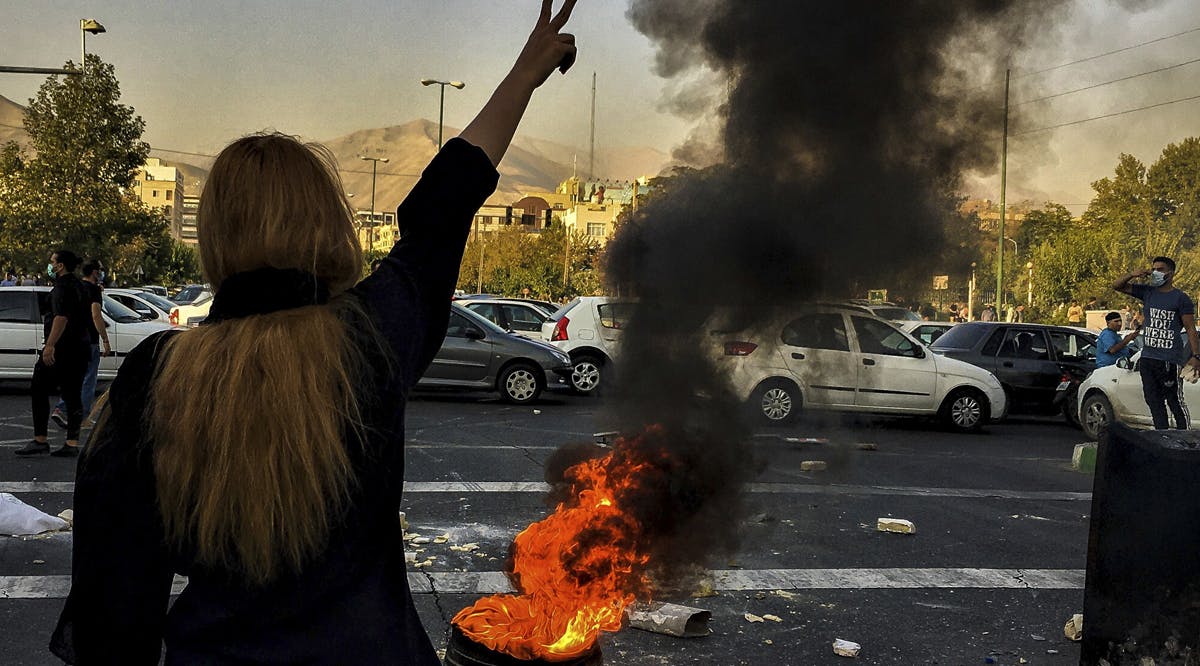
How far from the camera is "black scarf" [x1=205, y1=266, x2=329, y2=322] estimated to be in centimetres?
147

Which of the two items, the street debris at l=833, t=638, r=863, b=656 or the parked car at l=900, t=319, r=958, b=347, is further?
the parked car at l=900, t=319, r=958, b=347

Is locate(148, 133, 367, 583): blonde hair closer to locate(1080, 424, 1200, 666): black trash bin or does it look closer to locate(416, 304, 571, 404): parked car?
locate(1080, 424, 1200, 666): black trash bin

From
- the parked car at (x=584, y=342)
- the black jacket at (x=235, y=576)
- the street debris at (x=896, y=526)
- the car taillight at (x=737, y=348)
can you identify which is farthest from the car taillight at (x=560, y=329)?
the black jacket at (x=235, y=576)

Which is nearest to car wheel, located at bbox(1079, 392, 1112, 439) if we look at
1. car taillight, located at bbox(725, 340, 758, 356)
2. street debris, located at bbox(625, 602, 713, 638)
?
car taillight, located at bbox(725, 340, 758, 356)

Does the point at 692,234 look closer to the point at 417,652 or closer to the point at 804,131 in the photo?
the point at 804,131

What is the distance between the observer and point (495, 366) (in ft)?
46.6

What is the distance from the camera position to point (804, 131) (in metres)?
4.86

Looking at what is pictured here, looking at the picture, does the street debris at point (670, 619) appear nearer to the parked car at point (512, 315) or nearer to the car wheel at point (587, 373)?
the car wheel at point (587, 373)

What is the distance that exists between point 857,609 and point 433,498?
11.8ft

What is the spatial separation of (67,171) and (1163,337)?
2549 centimetres

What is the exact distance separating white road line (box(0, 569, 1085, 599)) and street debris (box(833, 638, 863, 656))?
3.14 feet

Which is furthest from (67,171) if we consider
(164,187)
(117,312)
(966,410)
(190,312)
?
(164,187)

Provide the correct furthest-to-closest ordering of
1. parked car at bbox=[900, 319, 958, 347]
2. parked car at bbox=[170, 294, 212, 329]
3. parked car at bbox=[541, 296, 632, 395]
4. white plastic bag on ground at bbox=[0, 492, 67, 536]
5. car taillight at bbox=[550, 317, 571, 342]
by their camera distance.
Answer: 1. parked car at bbox=[170, 294, 212, 329]
2. parked car at bbox=[900, 319, 958, 347]
3. car taillight at bbox=[550, 317, 571, 342]
4. parked car at bbox=[541, 296, 632, 395]
5. white plastic bag on ground at bbox=[0, 492, 67, 536]

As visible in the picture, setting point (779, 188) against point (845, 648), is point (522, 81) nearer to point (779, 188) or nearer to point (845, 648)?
point (779, 188)
